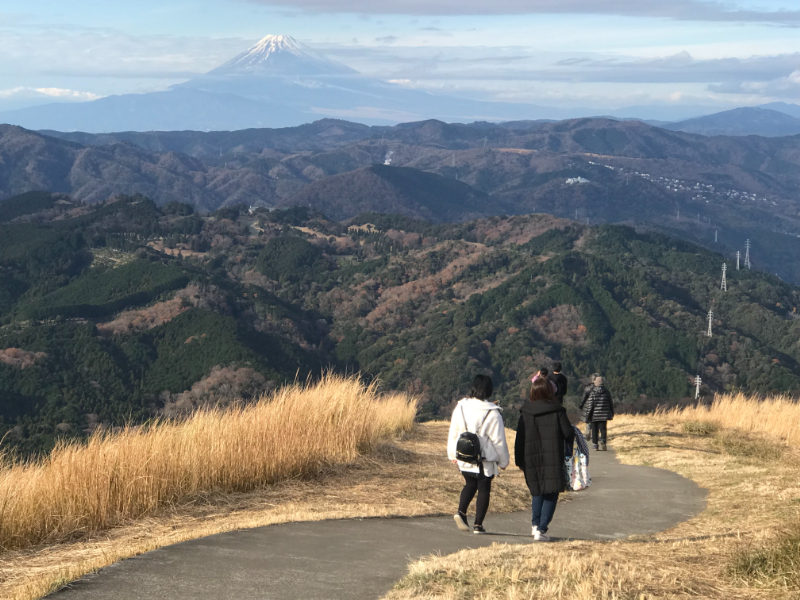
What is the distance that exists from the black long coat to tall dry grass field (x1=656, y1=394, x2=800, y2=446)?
9.92 metres

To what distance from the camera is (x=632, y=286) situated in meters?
108

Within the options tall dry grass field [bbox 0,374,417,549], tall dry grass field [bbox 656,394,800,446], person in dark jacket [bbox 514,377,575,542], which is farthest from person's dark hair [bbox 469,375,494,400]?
tall dry grass field [bbox 656,394,800,446]

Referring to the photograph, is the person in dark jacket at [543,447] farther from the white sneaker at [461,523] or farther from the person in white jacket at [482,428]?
the white sneaker at [461,523]

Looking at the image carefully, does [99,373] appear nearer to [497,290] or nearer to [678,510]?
[497,290]

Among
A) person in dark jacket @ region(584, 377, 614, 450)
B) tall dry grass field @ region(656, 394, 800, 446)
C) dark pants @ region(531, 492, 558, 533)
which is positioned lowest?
tall dry grass field @ region(656, 394, 800, 446)

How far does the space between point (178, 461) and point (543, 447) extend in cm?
379

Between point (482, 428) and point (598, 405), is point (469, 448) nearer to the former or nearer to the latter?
point (482, 428)

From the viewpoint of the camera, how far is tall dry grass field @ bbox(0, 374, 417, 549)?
25.4 feet

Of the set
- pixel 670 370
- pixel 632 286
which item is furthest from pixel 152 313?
pixel 632 286

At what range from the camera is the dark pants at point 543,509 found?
786 cm

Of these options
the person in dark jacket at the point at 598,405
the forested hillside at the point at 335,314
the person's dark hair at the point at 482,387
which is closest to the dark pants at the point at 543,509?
the person's dark hair at the point at 482,387

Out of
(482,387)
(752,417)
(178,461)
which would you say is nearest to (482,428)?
(482,387)

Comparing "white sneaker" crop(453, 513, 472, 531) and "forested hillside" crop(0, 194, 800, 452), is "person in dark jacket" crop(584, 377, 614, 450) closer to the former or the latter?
"white sneaker" crop(453, 513, 472, 531)

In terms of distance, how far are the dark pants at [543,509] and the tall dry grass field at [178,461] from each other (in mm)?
3406
